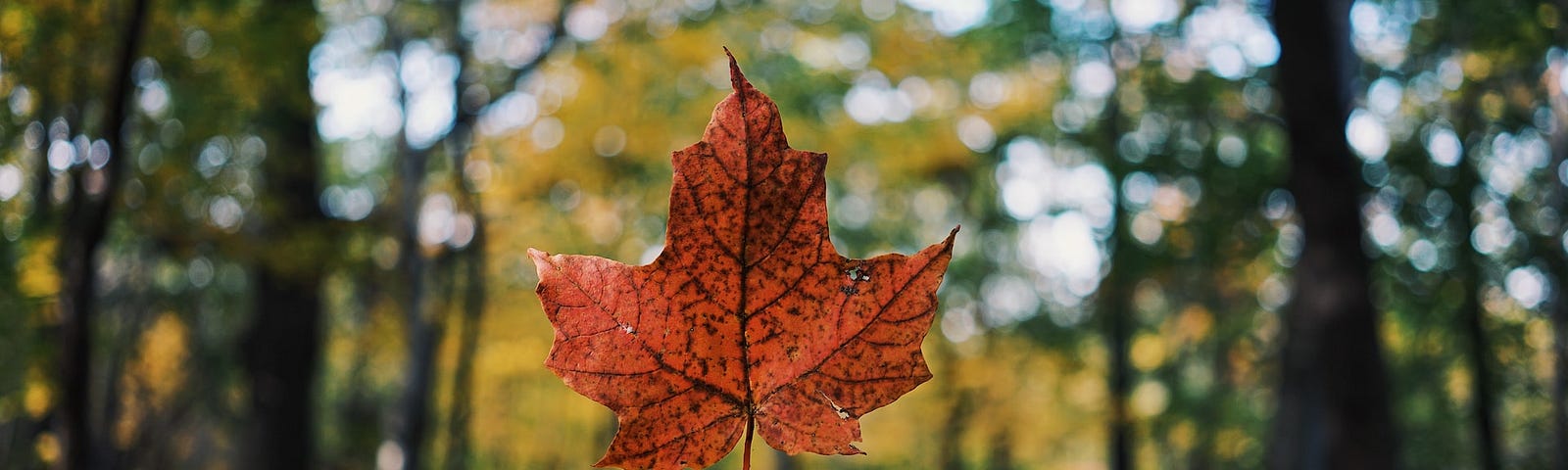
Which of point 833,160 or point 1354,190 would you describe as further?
point 833,160

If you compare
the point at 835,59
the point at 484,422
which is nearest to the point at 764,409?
the point at 835,59

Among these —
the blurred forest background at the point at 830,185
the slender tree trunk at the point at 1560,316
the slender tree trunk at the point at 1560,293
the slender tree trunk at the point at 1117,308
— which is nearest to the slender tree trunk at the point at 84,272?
the blurred forest background at the point at 830,185

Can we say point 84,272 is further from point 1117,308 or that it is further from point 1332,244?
point 1117,308

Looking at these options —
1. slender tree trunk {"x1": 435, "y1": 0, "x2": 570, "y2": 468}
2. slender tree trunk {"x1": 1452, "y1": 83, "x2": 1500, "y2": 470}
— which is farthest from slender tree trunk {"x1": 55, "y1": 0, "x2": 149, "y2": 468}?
slender tree trunk {"x1": 1452, "y1": 83, "x2": 1500, "y2": 470}

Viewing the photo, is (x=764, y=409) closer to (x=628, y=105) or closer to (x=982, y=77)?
(x=628, y=105)

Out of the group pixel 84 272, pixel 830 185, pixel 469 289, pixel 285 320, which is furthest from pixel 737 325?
pixel 830 185
